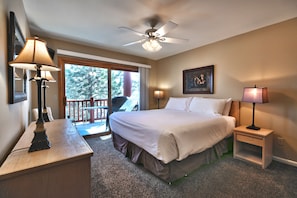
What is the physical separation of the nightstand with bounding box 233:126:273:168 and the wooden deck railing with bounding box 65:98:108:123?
327 centimetres

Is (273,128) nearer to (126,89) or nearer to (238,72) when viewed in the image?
(238,72)

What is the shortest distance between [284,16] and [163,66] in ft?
9.95

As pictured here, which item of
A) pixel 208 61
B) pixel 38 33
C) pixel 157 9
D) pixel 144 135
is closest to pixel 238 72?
pixel 208 61

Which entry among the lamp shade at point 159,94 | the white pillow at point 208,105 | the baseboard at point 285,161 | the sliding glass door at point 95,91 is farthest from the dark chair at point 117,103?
the baseboard at point 285,161

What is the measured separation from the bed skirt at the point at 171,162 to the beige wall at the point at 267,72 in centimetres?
83

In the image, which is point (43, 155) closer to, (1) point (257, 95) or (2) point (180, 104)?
(1) point (257, 95)

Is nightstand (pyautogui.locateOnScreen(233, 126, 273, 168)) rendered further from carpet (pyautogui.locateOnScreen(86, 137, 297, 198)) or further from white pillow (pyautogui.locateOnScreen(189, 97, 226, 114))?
white pillow (pyautogui.locateOnScreen(189, 97, 226, 114))

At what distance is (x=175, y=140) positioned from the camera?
172 centimetres

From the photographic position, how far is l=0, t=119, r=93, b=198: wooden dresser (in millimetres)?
754

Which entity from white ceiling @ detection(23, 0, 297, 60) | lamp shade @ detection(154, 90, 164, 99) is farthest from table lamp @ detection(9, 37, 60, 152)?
lamp shade @ detection(154, 90, 164, 99)

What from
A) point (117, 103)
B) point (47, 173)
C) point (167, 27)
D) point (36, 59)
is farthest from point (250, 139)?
point (117, 103)

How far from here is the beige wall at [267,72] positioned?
229 cm

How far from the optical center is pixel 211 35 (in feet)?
9.63

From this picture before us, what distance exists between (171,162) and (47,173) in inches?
53.6
